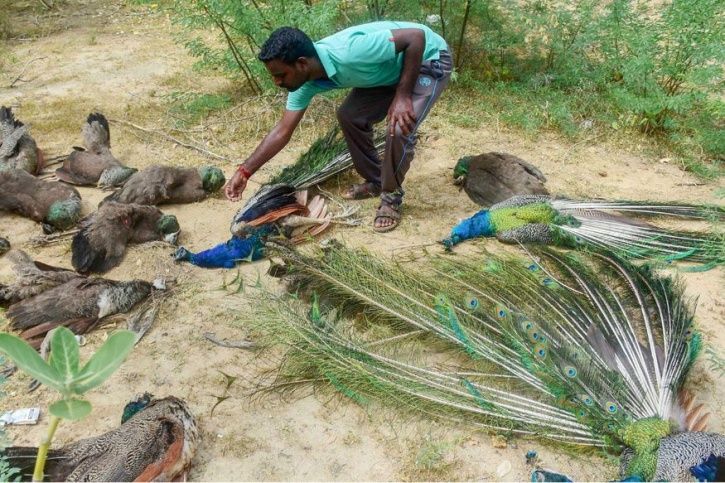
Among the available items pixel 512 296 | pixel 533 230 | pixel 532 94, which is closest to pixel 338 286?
pixel 512 296

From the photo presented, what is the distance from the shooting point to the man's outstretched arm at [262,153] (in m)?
4.02

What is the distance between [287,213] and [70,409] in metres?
3.07

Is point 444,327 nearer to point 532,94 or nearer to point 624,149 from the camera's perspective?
point 624,149

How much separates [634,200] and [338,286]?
8.48 ft

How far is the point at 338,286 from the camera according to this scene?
332 cm

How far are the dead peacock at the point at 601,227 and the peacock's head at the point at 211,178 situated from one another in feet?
6.37

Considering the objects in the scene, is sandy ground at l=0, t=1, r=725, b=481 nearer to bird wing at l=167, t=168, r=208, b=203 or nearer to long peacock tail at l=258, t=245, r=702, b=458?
bird wing at l=167, t=168, r=208, b=203

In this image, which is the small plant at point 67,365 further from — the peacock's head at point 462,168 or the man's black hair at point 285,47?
the peacock's head at point 462,168

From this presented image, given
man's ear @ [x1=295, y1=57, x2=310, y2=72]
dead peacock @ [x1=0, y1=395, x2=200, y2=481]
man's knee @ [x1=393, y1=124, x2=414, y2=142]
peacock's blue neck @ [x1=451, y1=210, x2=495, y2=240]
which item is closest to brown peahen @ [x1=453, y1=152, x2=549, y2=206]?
peacock's blue neck @ [x1=451, y1=210, x2=495, y2=240]

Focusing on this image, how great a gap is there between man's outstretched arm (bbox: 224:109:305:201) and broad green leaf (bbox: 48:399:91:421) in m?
2.77

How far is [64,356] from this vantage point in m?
1.38

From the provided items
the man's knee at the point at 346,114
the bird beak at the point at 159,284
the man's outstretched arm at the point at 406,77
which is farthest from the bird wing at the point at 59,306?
the man's outstretched arm at the point at 406,77

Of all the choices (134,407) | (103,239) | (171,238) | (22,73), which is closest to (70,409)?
(134,407)

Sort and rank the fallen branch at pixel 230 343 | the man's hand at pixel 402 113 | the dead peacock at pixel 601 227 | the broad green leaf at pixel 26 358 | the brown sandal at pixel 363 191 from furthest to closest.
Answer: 1. the brown sandal at pixel 363 191
2. the man's hand at pixel 402 113
3. the dead peacock at pixel 601 227
4. the fallen branch at pixel 230 343
5. the broad green leaf at pixel 26 358
